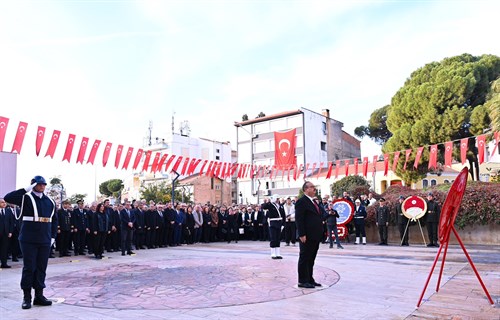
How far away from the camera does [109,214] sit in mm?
13953

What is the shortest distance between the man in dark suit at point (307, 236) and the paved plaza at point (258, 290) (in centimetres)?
26

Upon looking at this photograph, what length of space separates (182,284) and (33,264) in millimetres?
2675

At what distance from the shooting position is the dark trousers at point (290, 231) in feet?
53.6

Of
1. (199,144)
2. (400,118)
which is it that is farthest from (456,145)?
(199,144)

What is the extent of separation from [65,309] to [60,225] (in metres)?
8.27

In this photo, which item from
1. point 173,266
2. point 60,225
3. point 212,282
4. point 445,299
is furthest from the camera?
point 60,225

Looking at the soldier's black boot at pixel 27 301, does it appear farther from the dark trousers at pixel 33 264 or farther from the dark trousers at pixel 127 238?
the dark trousers at pixel 127 238

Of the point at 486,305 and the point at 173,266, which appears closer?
the point at 486,305

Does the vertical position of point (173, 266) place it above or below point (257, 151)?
below

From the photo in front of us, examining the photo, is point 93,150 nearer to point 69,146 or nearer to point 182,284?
point 69,146

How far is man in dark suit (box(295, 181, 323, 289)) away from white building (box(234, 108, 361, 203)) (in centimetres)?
3965

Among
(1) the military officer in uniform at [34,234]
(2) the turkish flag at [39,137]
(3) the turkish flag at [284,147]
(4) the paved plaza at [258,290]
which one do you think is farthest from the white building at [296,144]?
(1) the military officer in uniform at [34,234]

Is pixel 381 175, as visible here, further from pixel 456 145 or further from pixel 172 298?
pixel 172 298

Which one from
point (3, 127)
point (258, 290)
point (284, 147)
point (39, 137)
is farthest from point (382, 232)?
point (284, 147)
